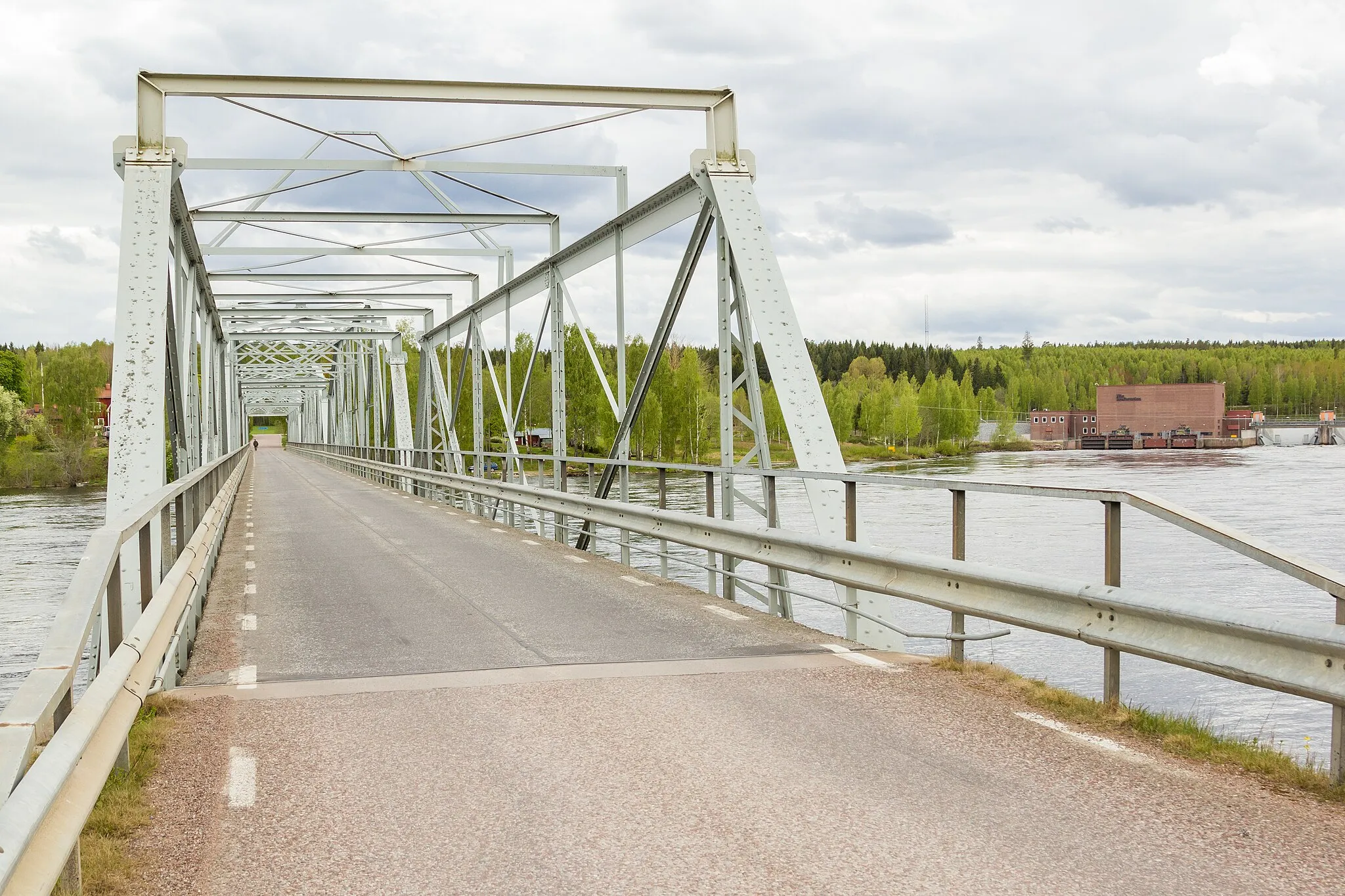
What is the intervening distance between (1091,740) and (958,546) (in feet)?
5.48

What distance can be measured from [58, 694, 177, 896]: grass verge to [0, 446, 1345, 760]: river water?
15.5 ft

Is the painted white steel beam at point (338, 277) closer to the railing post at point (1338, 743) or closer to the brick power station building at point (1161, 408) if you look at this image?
the railing post at point (1338, 743)

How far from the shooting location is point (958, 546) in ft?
22.3

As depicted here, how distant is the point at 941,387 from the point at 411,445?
125 m

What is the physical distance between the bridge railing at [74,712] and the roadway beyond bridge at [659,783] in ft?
1.45

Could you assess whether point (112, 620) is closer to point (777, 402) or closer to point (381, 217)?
point (381, 217)

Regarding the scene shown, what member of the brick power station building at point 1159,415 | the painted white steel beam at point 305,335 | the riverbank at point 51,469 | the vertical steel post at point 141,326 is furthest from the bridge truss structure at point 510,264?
the brick power station building at point 1159,415

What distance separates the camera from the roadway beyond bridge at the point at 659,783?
379 centimetres

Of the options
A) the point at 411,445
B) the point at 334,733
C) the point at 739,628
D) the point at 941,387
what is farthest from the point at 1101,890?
the point at 941,387

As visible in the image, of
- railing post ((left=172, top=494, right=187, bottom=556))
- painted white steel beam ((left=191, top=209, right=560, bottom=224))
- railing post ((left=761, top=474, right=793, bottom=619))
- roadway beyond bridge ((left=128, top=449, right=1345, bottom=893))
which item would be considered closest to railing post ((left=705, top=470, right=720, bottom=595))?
railing post ((left=761, top=474, right=793, bottom=619))

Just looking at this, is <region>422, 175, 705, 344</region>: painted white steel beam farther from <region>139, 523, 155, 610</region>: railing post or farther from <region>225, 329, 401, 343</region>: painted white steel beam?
<region>225, 329, 401, 343</region>: painted white steel beam

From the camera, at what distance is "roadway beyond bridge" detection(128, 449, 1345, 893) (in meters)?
3.79

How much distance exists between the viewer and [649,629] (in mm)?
8430

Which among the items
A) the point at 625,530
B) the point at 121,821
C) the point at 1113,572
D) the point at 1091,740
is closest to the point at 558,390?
the point at 625,530
